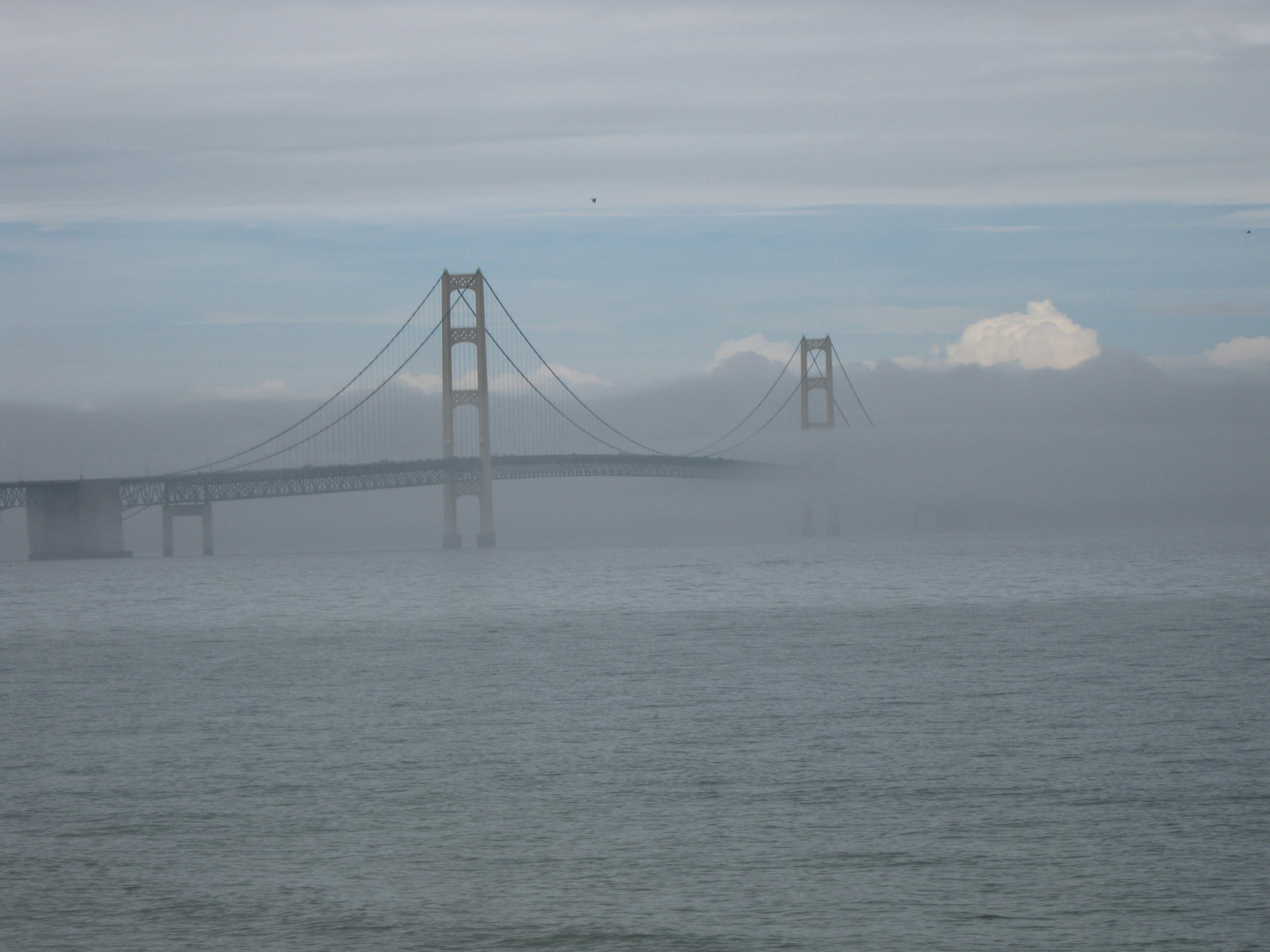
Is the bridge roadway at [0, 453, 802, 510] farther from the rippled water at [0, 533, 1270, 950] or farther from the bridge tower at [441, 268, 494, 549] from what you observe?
the rippled water at [0, 533, 1270, 950]

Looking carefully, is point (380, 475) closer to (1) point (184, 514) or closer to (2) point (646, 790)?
(1) point (184, 514)

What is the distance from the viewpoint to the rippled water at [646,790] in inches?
311

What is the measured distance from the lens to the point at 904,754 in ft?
41.2

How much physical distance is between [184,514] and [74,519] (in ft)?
18.4

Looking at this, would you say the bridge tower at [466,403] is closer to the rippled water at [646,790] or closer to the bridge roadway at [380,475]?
the bridge roadway at [380,475]

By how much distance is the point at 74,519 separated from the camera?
70188 millimetres

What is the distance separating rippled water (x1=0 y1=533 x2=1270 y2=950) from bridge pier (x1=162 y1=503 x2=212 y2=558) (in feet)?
141

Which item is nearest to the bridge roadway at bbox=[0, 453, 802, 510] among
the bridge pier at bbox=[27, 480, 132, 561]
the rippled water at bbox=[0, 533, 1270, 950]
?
the bridge pier at bbox=[27, 480, 132, 561]

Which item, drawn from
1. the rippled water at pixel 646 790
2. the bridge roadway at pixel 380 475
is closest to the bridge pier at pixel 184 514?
the bridge roadway at pixel 380 475

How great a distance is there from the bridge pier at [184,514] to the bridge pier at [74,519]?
7.34ft

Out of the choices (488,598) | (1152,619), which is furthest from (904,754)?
(488,598)

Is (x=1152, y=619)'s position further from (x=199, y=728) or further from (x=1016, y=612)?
(x=199, y=728)

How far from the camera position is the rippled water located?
7.90 metres

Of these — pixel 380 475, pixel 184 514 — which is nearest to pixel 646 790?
pixel 380 475
